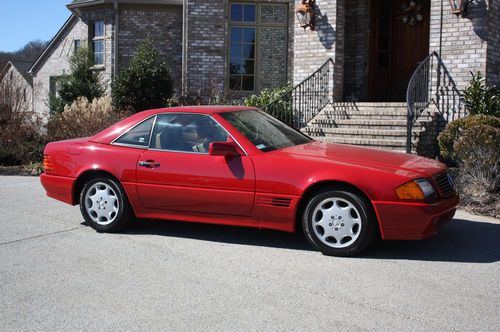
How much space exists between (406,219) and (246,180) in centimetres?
160

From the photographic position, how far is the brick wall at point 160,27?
18.9 metres

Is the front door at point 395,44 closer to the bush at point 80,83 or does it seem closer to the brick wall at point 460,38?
the brick wall at point 460,38

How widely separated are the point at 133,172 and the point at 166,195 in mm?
491

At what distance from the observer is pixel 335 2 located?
12.9 metres

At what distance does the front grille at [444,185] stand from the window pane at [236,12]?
11.7m

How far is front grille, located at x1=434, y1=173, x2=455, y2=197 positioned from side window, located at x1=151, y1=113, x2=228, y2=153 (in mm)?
2217

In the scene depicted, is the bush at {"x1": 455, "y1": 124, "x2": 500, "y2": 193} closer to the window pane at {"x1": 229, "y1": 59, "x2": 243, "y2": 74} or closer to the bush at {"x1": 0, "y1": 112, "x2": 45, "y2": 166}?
the window pane at {"x1": 229, "y1": 59, "x2": 243, "y2": 74}

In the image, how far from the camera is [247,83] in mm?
16844

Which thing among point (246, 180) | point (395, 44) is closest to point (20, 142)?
point (395, 44)

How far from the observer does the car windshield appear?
6219 millimetres

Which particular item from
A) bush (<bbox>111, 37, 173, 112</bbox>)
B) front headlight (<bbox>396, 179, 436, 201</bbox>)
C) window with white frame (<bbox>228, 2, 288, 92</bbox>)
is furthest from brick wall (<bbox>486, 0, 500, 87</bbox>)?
bush (<bbox>111, 37, 173, 112</bbox>)

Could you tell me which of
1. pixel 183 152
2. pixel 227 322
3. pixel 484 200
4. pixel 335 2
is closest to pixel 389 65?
pixel 335 2

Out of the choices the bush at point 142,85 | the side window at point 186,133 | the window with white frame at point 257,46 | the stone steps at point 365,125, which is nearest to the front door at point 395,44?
the stone steps at point 365,125

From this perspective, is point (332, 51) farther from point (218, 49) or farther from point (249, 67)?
point (218, 49)
